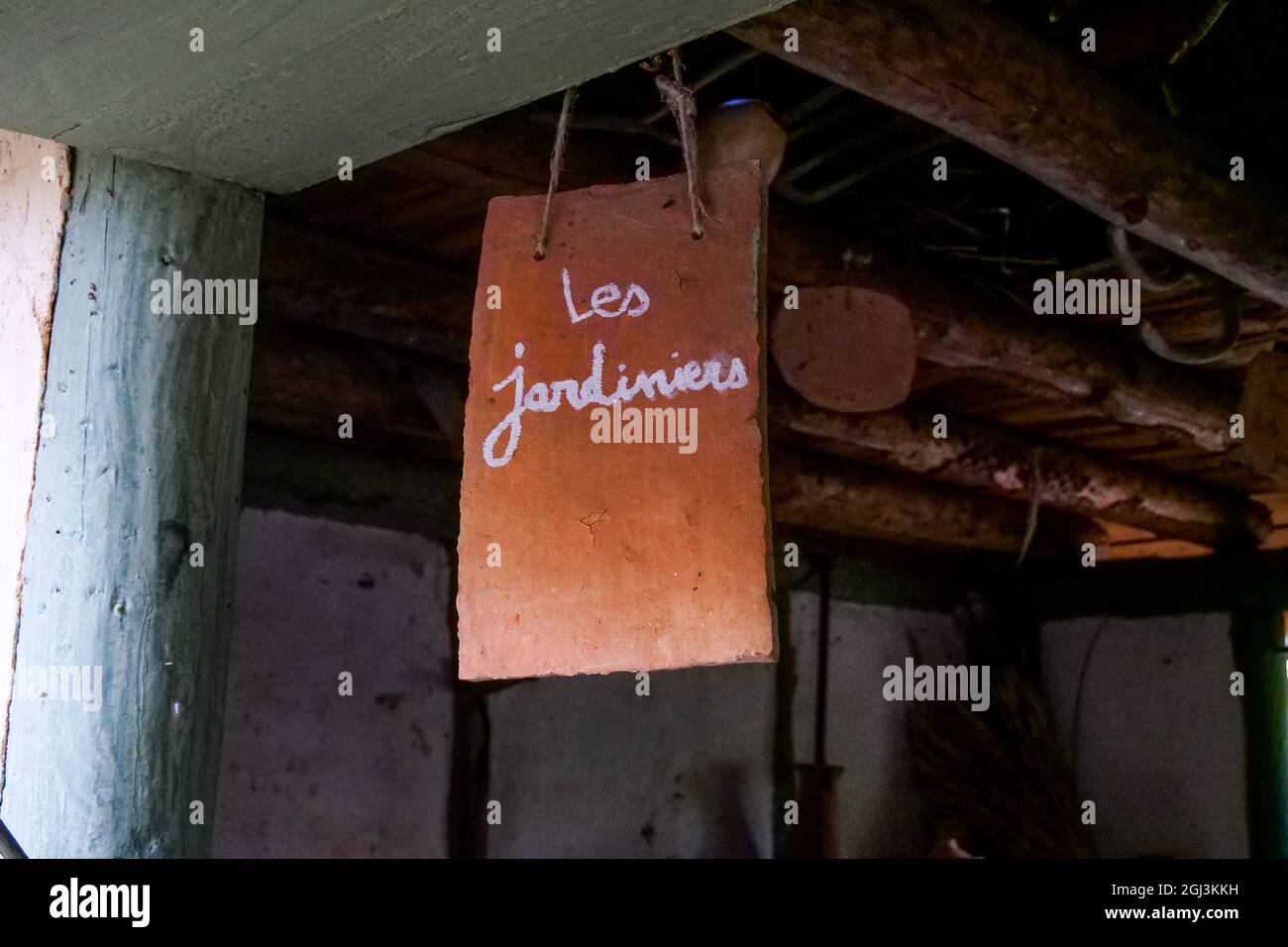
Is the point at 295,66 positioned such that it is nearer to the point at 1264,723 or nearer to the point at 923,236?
the point at 923,236

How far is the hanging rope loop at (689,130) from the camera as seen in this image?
137 centimetres

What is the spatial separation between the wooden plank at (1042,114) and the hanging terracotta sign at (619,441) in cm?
48

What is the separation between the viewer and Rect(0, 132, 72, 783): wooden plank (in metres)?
1.55

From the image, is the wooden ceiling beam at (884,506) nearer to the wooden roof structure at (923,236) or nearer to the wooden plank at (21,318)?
the wooden roof structure at (923,236)

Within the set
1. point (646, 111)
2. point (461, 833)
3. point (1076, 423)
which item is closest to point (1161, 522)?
point (1076, 423)

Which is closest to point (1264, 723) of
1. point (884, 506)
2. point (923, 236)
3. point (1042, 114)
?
point (884, 506)

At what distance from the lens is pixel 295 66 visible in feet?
4.61

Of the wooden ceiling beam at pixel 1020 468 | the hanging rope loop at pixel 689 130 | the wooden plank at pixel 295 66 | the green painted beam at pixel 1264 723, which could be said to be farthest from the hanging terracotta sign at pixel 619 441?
the green painted beam at pixel 1264 723

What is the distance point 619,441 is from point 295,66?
0.55m

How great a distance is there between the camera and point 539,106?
2.51m

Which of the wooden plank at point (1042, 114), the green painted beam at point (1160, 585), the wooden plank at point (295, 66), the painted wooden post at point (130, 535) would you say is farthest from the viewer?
the green painted beam at point (1160, 585)

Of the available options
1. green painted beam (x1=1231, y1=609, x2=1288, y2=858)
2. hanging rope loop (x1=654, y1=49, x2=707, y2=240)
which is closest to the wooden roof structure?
hanging rope loop (x1=654, y1=49, x2=707, y2=240)

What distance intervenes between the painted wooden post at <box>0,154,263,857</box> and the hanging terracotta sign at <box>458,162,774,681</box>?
14.7 inches

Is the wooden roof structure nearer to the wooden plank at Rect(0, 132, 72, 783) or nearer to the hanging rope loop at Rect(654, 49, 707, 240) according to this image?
the hanging rope loop at Rect(654, 49, 707, 240)
